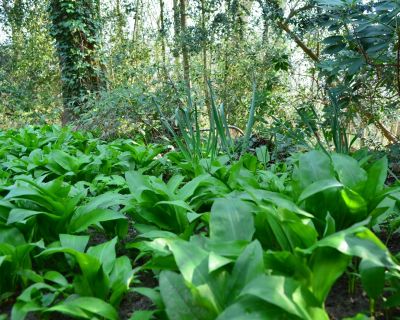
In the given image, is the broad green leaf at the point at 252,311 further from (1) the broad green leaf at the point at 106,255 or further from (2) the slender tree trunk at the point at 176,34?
(2) the slender tree trunk at the point at 176,34

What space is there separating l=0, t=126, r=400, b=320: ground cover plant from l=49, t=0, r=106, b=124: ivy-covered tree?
707 centimetres

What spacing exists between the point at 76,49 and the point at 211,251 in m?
8.48

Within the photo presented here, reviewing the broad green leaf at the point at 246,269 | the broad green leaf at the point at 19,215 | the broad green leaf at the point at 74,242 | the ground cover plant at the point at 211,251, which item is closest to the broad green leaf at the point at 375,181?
the ground cover plant at the point at 211,251

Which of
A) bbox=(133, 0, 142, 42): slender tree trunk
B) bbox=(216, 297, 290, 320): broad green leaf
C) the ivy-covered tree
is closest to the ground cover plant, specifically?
bbox=(216, 297, 290, 320): broad green leaf

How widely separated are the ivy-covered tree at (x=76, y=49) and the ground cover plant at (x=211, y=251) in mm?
7074

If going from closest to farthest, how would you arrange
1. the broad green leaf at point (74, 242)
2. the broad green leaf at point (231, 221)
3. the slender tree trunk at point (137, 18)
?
the broad green leaf at point (231, 221), the broad green leaf at point (74, 242), the slender tree trunk at point (137, 18)

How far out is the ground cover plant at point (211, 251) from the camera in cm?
107

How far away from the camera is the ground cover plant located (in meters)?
1.07

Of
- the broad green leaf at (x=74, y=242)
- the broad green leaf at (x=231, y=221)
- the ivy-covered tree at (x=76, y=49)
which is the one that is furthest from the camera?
the ivy-covered tree at (x=76, y=49)

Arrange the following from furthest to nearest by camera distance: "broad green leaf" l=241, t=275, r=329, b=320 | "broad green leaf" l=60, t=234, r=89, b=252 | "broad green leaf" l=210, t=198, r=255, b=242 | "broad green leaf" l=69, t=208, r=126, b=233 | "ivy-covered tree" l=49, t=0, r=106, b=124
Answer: "ivy-covered tree" l=49, t=0, r=106, b=124
"broad green leaf" l=69, t=208, r=126, b=233
"broad green leaf" l=60, t=234, r=89, b=252
"broad green leaf" l=210, t=198, r=255, b=242
"broad green leaf" l=241, t=275, r=329, b=320

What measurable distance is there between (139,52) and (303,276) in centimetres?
1004

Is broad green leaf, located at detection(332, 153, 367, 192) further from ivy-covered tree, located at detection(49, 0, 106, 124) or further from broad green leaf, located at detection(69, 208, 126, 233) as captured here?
ivy-covered tree, located at detection(49, 0, 106, 124)

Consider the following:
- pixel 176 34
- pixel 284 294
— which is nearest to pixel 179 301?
pixel 284 294

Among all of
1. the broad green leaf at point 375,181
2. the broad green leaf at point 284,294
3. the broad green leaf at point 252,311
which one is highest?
the broad green leaf at point 375,181
